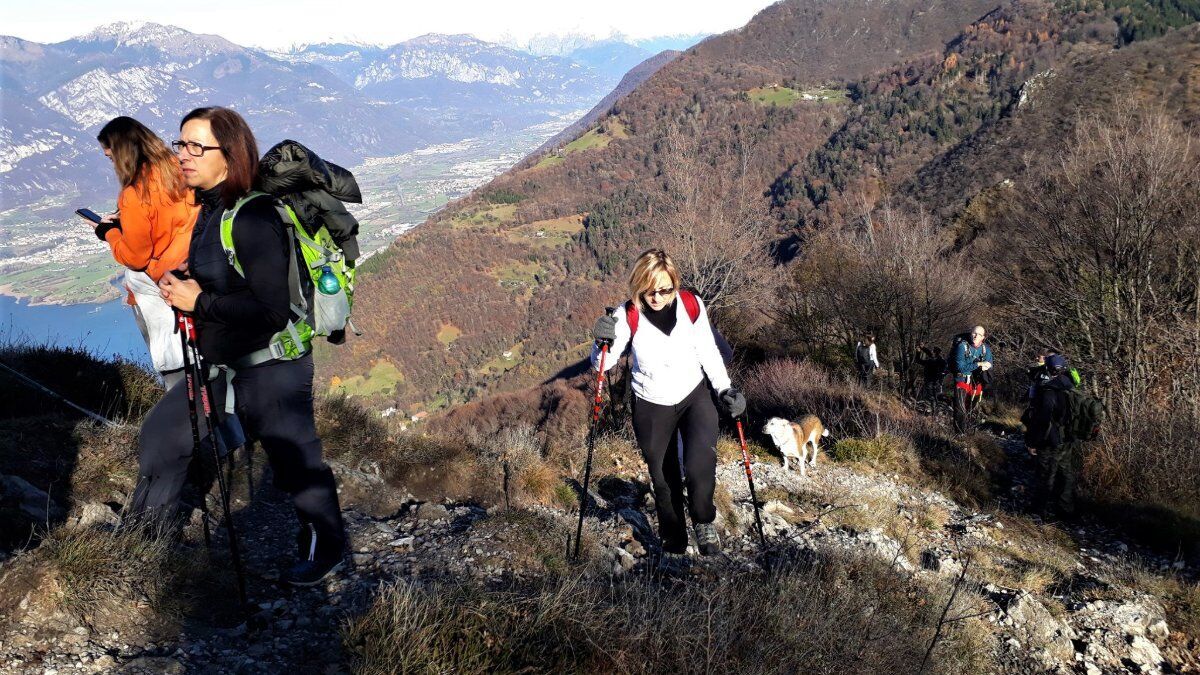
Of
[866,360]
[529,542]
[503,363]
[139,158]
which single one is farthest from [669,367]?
[503,363]

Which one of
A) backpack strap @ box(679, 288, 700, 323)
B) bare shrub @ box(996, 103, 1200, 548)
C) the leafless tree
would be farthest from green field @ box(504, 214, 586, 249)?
backpack strap @ box(679, 288, 700, 323)

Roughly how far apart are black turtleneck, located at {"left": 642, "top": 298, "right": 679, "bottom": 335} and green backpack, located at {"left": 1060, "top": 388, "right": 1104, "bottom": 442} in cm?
539

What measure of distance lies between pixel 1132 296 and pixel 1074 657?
35.0 ft

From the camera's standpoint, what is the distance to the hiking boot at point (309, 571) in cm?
272

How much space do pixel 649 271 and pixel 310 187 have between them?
1.72 metres

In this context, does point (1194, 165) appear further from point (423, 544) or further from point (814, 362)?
point (423, 544)

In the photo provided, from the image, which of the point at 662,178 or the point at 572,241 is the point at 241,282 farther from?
the point at 572,241

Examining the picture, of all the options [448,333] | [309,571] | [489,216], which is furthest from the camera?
[489,216]

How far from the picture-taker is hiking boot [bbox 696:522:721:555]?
385 centimetres

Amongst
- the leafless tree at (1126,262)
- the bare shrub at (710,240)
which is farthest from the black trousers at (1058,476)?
the bare shrub at (710,240)

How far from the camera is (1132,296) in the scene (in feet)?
37.9

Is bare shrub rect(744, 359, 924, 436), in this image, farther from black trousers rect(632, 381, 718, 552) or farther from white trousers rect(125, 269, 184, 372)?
white trousers rect(125, 269, 184, 372)

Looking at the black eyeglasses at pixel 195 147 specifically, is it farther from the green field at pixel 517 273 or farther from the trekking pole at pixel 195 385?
the green field at pixel 517 273

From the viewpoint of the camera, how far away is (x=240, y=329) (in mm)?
2289
